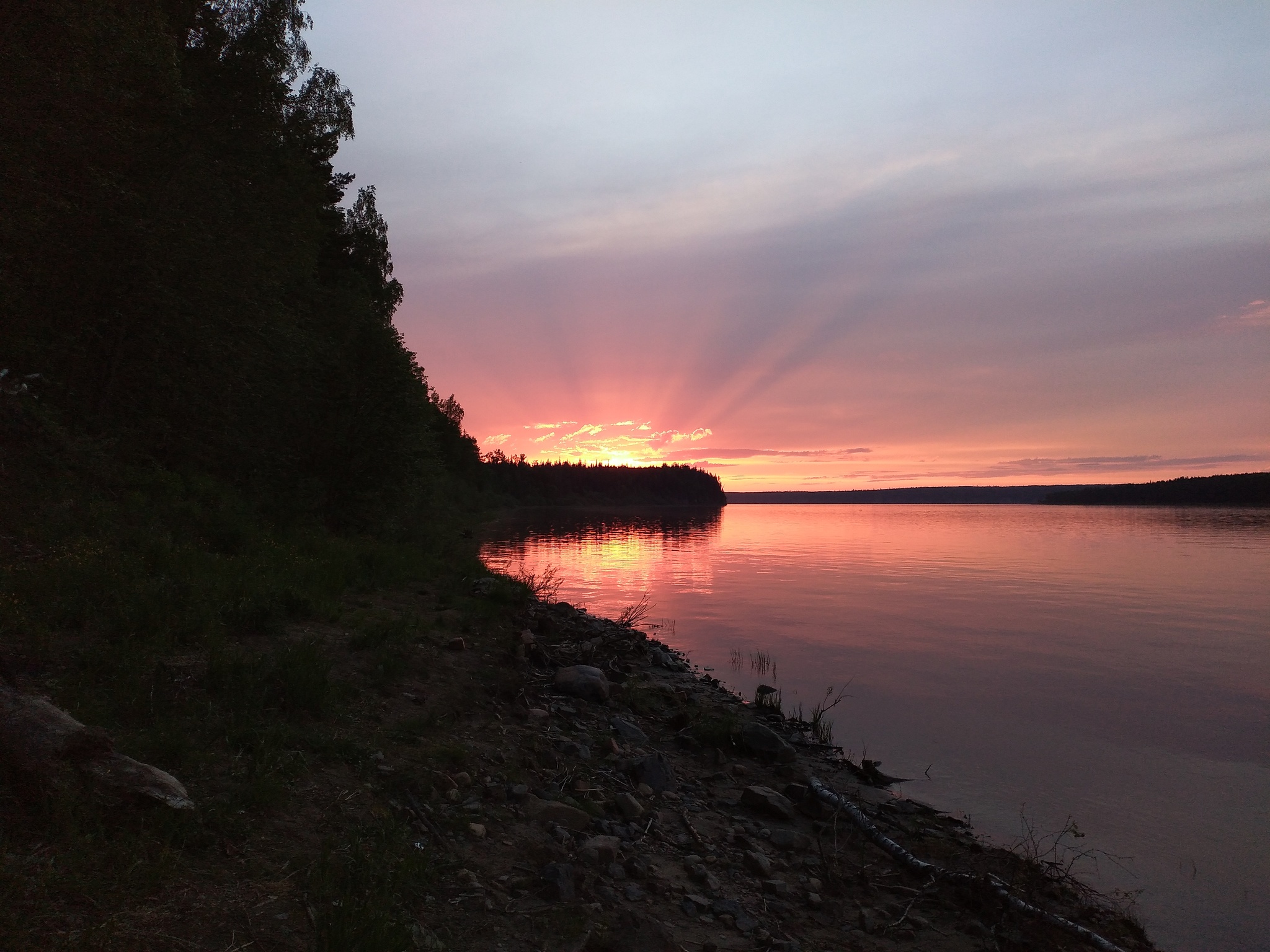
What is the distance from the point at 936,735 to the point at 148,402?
75.2 feet

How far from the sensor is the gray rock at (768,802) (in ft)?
34.3

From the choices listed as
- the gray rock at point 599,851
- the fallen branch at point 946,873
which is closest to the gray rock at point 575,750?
the gray rock at point 599,851

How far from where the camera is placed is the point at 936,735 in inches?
621

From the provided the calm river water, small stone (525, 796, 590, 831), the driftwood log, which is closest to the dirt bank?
small stone (525, 796, 590, 831)

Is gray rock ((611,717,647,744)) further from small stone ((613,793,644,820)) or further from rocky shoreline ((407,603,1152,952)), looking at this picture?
small stone ((613,793,644,820))

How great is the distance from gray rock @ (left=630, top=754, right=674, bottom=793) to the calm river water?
5.10 meters

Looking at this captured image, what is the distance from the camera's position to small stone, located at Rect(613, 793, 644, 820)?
29.9 feet

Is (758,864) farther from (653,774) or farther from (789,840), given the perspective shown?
(653,774)

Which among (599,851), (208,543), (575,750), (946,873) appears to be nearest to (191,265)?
(208,543)

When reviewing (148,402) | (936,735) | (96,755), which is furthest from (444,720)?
(148,402)

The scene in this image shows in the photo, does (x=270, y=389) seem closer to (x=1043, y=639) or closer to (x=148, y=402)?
(x=148, y=402)

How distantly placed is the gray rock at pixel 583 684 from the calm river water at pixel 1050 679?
18.3 ft

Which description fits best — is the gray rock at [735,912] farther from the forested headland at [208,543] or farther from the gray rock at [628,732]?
the gray rock at [628,732]

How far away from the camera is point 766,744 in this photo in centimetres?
1313
